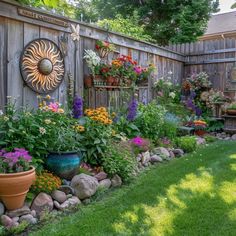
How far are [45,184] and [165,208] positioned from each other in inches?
48.2

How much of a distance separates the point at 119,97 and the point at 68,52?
56.7 inches

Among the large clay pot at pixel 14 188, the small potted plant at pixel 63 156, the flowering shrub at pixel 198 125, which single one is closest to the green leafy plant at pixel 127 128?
the small potted plant at pixel 63 156

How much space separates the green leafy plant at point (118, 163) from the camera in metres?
3.59

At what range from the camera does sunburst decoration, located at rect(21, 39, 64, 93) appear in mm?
3785

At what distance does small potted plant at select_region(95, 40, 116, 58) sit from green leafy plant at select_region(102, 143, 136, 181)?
193 centimetres

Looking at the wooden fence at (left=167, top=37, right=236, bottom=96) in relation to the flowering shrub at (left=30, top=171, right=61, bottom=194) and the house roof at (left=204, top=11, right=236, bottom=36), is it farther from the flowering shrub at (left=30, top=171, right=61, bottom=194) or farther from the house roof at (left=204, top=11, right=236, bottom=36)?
the flowering shrub at (left=30, top=171, right=61, bottom=194)

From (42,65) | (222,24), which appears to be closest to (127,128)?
(42,65)

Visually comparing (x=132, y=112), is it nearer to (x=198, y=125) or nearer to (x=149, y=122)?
(x=149, y=122)

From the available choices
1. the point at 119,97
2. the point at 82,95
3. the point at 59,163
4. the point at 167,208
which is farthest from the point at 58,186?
the point at 119,97

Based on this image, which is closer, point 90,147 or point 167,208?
point 167,208

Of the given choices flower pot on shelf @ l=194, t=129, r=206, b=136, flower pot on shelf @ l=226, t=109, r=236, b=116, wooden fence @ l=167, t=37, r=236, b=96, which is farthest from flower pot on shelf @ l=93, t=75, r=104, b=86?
wooden fence @ l=167, t=37, r=236, b=96

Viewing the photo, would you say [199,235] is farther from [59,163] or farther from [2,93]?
[2,93]

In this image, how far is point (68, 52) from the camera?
4.48m

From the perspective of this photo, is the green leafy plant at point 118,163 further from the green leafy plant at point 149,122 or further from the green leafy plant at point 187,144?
the green leafy plant at point 187,144
